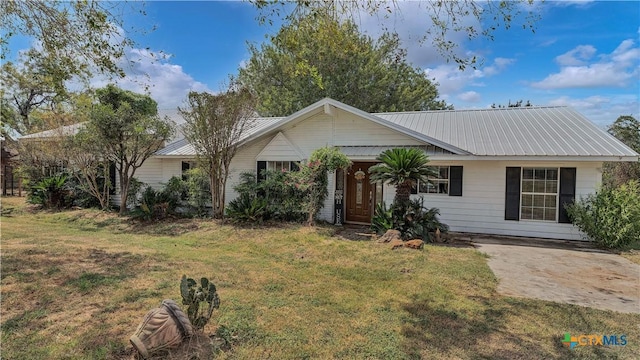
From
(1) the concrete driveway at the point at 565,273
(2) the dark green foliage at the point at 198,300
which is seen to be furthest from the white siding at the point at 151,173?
(1) the concrete driveway at the point at 565,273

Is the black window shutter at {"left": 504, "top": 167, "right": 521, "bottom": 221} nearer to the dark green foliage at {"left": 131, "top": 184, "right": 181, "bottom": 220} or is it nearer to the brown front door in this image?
the brown front door

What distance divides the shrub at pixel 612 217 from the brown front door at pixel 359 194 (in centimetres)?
597

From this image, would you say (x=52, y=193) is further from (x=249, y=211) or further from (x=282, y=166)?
(x=282, y=166)

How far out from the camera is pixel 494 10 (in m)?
4.67

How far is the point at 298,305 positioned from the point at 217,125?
7.81 metres

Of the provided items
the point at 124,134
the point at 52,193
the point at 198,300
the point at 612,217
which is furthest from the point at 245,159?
the point at 612,217

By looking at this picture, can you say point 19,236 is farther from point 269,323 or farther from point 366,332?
point 366,332

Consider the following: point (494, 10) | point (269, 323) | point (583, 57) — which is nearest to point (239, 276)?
point (269, 323)

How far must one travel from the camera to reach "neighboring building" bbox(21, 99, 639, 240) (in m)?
9.36

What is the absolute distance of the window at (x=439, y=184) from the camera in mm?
10578

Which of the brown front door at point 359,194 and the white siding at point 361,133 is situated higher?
the white siding at point 361,133

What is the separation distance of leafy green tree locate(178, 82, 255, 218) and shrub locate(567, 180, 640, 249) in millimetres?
10502

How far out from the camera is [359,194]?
39.3 feet

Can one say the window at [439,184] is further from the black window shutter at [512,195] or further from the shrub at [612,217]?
the shrub at [612,217]
